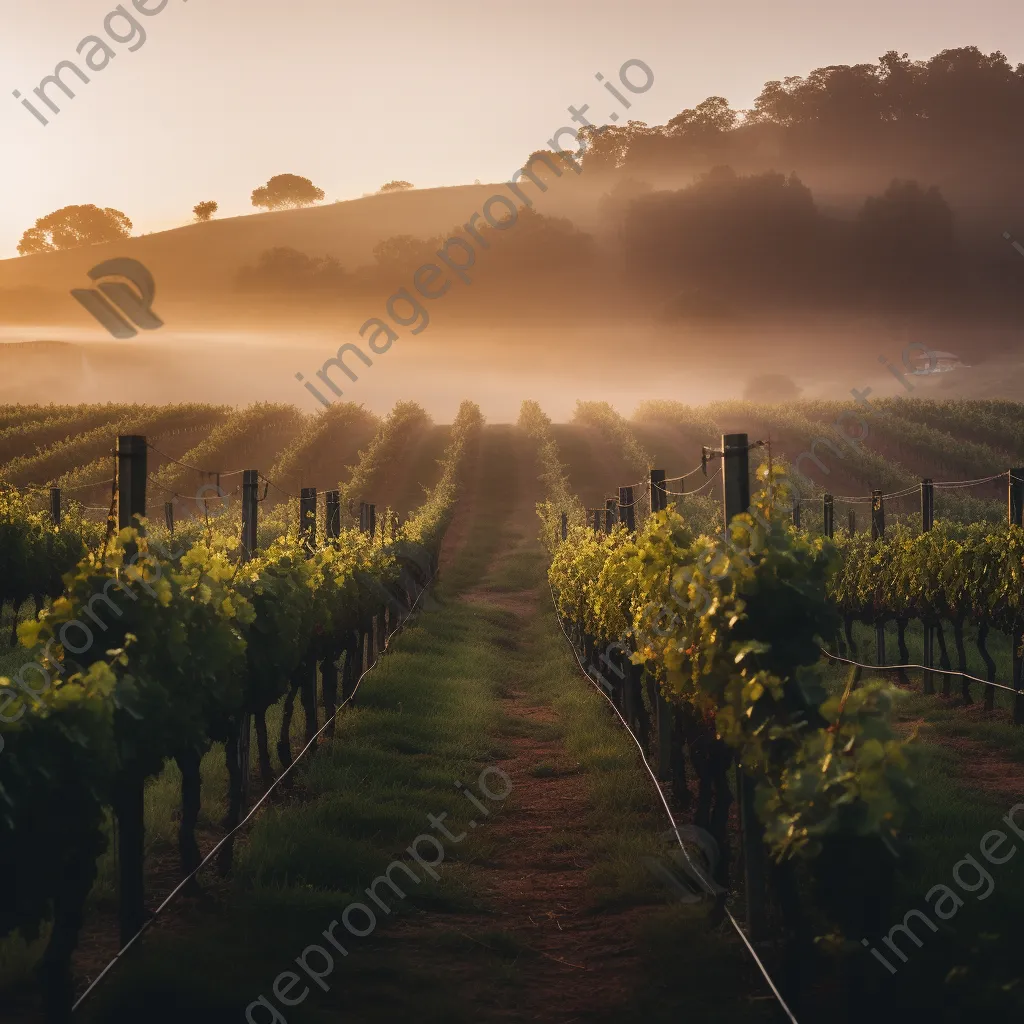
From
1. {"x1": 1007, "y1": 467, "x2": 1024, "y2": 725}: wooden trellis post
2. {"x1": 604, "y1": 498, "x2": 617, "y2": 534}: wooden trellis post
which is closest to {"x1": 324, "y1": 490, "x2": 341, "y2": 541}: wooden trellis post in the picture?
{"x1": 604, "y1": 498, "x2": 617, "y2": 534}: wooden trellis post

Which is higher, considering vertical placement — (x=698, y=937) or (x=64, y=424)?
(x=64, y=424)

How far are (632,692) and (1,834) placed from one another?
838cm

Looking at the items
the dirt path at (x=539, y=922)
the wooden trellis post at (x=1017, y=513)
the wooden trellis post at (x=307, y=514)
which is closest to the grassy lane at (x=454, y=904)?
the dirt path at (x=539, y=922)

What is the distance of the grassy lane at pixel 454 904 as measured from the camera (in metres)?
5.90

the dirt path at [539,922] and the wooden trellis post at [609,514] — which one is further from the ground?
the wooden trellis post at [609,514]

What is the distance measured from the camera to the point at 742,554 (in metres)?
6.73

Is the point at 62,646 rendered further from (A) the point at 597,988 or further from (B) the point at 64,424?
(B) the point at 64,424

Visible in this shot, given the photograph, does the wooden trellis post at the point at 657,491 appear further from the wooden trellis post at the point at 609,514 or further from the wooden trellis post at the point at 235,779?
the wooden trellis post at the point at 609,514

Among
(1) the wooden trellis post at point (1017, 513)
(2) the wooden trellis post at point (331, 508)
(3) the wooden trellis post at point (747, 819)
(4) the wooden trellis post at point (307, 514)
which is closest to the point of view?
(3) the wooden trellis post at point (747, 819)

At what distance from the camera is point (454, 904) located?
24.7 feet

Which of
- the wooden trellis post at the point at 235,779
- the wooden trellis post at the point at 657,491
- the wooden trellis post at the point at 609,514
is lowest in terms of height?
the wooden trellis post at the point at 235,779

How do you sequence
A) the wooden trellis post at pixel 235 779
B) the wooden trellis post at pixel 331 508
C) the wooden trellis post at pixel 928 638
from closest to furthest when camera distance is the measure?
the wooden trellis post at pixel 235 779
the wooden trellis post at pixel 928 638
the wooden trellis post at pixel 331 508

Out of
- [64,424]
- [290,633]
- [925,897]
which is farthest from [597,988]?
[64,424]

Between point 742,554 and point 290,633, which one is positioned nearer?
point 742,554
